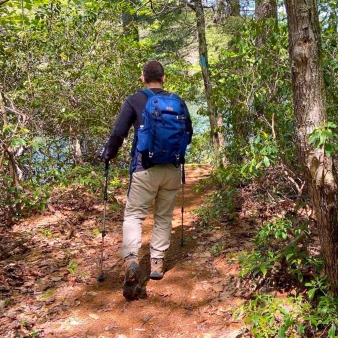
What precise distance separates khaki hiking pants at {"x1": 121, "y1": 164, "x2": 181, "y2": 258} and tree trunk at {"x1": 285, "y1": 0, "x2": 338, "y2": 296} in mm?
1633

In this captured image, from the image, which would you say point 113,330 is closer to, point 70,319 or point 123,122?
point 70,319

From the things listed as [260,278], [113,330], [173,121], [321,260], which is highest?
[173,121]

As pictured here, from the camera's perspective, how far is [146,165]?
4027mm

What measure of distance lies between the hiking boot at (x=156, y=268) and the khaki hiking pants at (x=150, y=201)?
6 centimetres

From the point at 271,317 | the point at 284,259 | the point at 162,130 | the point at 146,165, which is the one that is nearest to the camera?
the point at 271,317

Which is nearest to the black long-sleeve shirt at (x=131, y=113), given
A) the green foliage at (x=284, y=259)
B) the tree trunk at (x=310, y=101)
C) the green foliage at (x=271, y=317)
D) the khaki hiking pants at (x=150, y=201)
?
the khaki hiking pants at (x=150, y=201)

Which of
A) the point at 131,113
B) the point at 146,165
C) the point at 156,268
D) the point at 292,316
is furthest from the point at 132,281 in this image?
the point at 131,113

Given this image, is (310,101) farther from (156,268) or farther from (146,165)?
(156,268)

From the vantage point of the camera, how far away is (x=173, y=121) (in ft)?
12.9

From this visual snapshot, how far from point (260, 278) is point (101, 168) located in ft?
20.3

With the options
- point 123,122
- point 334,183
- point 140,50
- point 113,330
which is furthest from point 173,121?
point 140,50

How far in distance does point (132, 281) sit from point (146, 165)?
122 cm

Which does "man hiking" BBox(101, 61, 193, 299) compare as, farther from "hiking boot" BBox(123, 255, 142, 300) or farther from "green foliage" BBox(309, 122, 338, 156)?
"green foliage" BBox(309, 122, 338, 156)

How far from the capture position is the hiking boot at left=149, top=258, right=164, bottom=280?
14.1 ft
